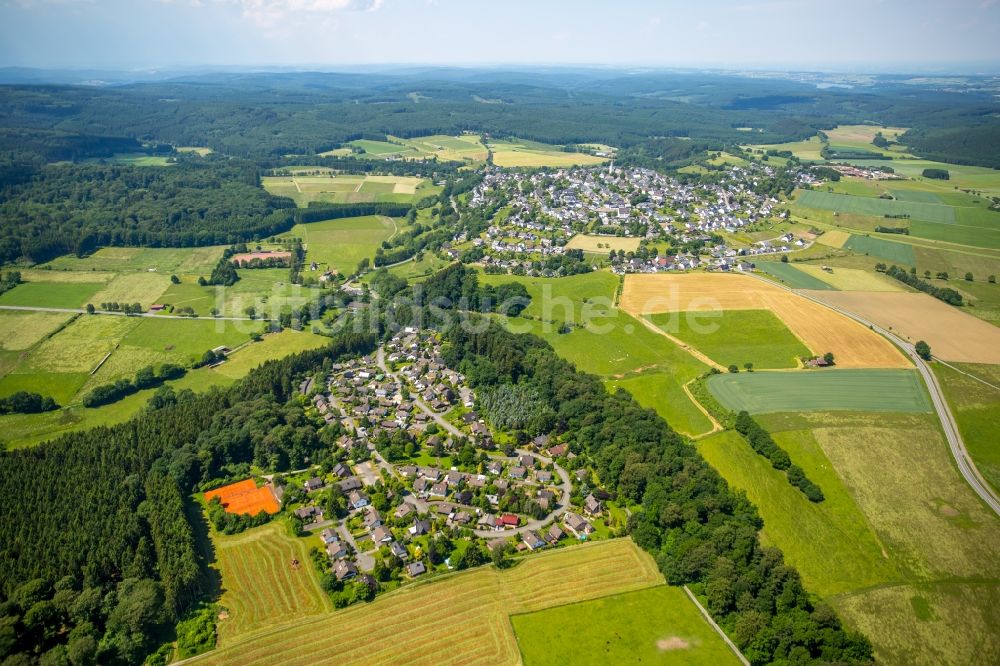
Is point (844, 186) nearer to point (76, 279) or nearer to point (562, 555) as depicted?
point (562, 555)

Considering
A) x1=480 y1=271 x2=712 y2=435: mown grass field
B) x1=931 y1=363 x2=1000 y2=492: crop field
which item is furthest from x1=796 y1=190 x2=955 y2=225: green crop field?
x1=480 y1=271 x2=712 y2=435: mown grass field

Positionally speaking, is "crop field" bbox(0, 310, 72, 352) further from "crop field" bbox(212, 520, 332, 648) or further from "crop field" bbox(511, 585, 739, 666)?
"crop field" bbox(511, 585, 739, 666)

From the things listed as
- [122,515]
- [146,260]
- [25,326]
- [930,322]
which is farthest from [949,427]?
[146,260]

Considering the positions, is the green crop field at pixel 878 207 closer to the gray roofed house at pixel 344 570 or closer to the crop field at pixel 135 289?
the gray roofed house at pixel 344 570

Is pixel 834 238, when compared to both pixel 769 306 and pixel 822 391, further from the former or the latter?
pixel 822 391

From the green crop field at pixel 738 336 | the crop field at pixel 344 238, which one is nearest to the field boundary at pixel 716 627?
the green crop field at pixel 738 336

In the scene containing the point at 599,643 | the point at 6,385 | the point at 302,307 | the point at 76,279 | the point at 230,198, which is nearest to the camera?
the point at 599,643

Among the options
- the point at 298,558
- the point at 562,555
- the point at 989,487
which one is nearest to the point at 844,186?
the point at 989,487
